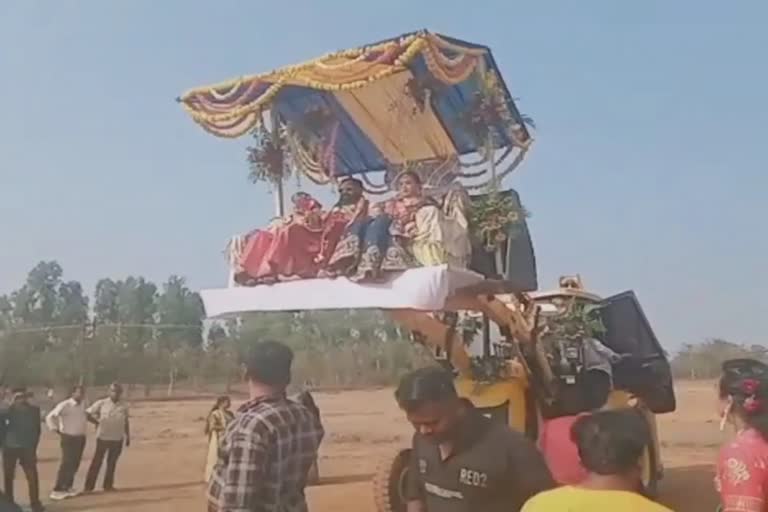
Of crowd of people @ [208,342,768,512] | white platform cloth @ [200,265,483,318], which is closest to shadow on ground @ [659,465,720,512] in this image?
white platform cloth @ [200,265,483,318]

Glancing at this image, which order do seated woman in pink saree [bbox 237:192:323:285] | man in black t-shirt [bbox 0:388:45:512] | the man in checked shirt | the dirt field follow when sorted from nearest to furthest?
the man in checked shirt, seated woman in pink saree [bbox 237:192:323:285], man in black t-shirt [bbox 0:388:45:512], the dirt field

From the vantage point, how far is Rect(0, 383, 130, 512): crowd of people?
1241cm

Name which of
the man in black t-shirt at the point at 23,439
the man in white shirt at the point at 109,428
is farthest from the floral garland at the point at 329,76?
the man in white shirt at the point at 109,428

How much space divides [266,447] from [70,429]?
34.6ft

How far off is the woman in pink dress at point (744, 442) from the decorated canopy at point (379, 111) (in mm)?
5106

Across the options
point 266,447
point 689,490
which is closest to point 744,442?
point 266,447

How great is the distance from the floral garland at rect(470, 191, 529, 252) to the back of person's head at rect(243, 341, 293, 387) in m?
4.84

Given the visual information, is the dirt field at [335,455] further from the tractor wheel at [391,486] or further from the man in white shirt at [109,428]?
the tractor wheel at [391,486]

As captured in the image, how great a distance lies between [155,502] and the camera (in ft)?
45.6

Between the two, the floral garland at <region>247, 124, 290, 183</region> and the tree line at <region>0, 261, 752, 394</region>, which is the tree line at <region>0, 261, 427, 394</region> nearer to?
the tree line at <region>0, 261, 752, 394</region>

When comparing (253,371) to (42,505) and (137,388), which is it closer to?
(42,505)

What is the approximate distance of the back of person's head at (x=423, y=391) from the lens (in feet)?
13.0

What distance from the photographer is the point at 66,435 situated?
13922 millimetres

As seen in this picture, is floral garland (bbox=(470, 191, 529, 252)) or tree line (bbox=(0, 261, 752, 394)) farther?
tree line (bbox=(0, 261, 752, 394))
